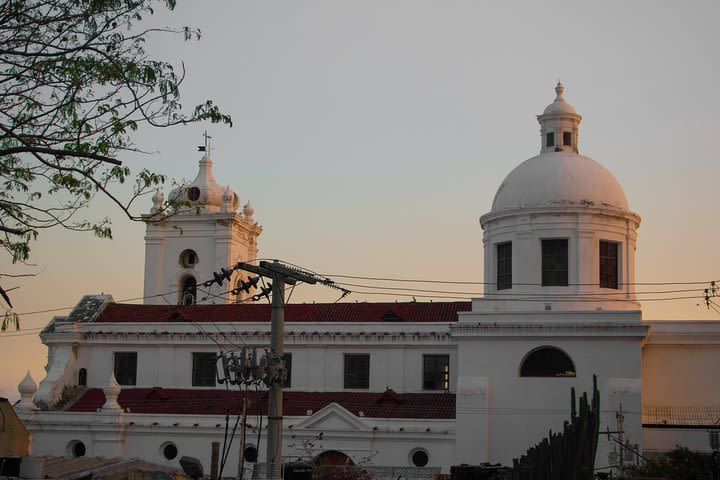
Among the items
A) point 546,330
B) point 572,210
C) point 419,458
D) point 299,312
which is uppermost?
point 572,210

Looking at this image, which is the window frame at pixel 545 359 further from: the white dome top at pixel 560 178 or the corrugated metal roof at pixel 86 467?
the corrugated metal roof at pixel 86 467

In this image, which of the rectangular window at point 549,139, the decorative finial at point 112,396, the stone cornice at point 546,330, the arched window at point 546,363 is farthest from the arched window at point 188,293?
the arched window at point 546,363

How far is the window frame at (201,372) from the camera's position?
51062 millimetres

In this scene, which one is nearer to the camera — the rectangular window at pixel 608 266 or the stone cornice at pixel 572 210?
the stone cornice at pixel 572 210

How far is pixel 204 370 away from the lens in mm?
51312

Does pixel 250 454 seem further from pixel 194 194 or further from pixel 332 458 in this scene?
pixel 194 194

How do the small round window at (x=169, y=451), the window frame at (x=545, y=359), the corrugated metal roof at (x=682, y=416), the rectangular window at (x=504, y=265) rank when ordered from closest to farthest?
the window frame at (x=545, y=359)
the corrugated metal roof at (x=682, y=416)
the rectangular window at (x=504, y=265)
the small round window at (x=169, y=451)

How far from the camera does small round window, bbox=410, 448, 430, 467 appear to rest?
45.4 meters

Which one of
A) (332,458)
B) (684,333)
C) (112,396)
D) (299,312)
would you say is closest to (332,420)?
(332,458)

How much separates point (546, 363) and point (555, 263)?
4.07 metres

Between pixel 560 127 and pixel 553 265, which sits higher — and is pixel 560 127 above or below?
above

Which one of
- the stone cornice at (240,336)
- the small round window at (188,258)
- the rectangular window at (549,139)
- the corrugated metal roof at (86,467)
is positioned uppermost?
the rectangular window at (549,139)

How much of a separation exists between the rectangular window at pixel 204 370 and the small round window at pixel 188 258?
952cm

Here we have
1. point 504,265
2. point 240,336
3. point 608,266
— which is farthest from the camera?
point 240,336
